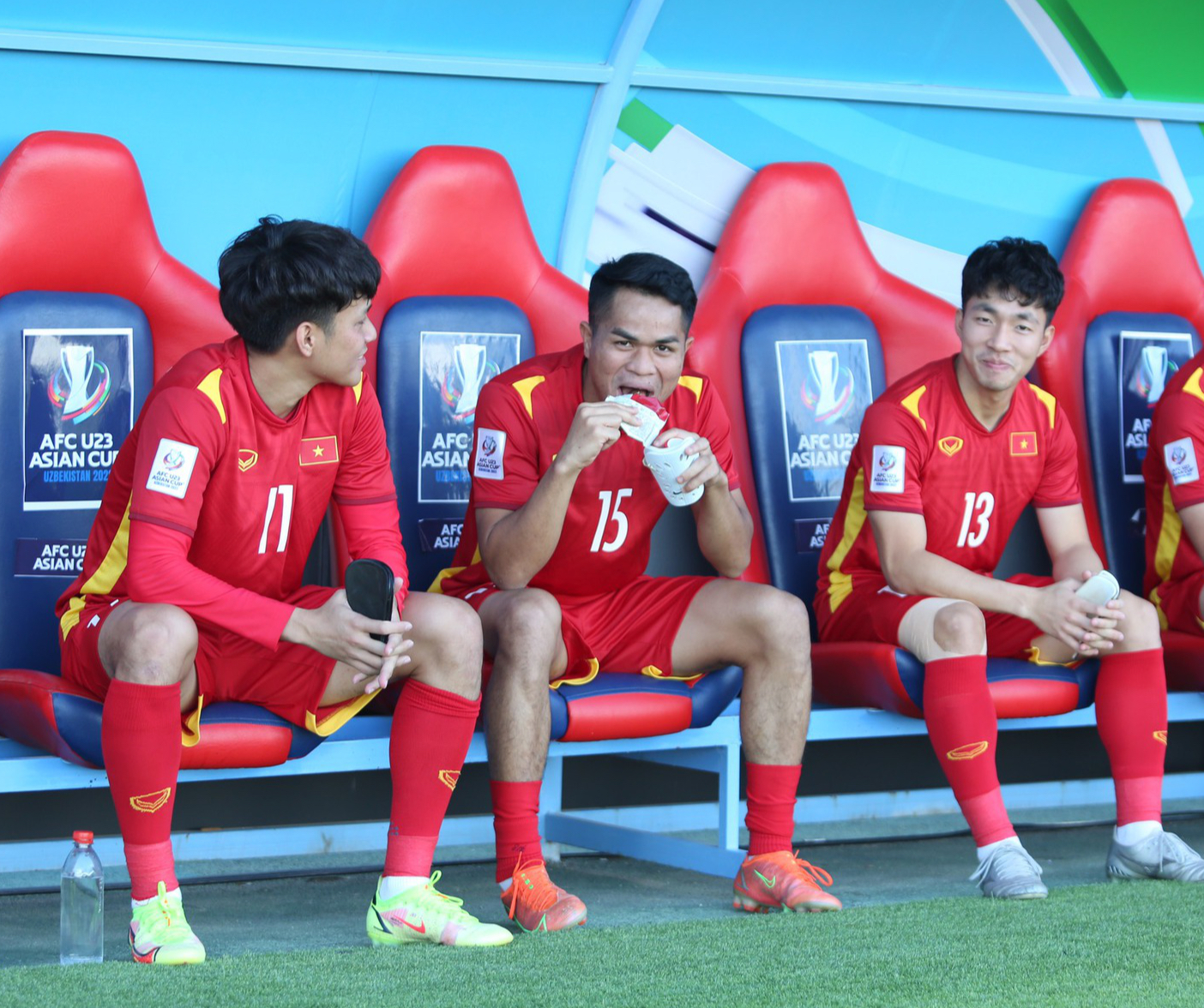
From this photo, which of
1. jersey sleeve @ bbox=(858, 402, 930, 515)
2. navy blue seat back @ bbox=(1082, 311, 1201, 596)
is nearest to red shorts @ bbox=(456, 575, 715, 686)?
jersey sleeve @ bbox=(858, 402, 930, 515)

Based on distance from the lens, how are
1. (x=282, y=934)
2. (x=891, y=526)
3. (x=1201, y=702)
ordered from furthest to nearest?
(x=1201, y=702) < (x=891, y=526) < (x=282, y=934)

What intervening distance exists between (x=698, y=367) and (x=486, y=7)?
3.14ft

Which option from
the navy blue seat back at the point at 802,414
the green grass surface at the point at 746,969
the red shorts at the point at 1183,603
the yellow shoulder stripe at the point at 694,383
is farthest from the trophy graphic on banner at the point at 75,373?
the red shorts at the point at 1183,603

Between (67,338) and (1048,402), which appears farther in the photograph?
(1048,402)

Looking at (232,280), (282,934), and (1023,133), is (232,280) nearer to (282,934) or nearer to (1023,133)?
(282,934)

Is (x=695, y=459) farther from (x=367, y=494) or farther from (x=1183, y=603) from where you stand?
(x=1183, y=603)

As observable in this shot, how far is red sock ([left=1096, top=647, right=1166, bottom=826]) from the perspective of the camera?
124 inches

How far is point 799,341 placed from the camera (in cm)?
387

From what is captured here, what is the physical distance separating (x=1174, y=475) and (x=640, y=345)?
131 centimetres

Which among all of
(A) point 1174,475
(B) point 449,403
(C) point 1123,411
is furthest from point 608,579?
(C) point 1123,411

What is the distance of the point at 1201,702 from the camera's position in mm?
3494

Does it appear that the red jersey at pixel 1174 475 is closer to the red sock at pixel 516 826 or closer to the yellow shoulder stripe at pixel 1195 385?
the yellow shoulder stripe at pixel 1195 385

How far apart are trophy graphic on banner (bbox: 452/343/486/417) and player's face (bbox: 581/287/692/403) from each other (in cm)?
62

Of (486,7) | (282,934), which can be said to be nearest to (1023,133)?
(486,7)
